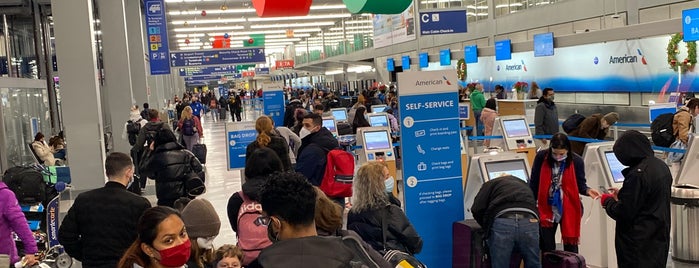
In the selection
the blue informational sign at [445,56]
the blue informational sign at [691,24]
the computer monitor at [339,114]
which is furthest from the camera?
the blue informational sign at [445,56]

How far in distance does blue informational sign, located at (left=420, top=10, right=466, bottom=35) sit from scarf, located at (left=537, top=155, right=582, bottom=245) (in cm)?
1323

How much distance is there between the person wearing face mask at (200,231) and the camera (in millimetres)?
3691

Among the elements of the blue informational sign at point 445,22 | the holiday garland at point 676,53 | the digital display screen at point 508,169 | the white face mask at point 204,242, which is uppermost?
the blue informational sign at point 445,22

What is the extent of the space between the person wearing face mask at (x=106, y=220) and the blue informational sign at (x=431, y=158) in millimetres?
2968

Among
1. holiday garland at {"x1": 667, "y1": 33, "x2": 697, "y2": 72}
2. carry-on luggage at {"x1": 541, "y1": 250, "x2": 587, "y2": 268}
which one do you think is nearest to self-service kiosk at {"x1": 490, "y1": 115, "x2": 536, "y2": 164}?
carry-on luggage at {"x1": 541, "y1": 250, "x2": 587, "y2": 268}

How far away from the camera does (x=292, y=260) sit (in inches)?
101

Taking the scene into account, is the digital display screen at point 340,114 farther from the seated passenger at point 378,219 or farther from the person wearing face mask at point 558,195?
the seated passenger at point 378,219

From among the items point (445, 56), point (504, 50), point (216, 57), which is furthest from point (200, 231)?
point (216, 57)

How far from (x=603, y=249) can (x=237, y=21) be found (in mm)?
34507

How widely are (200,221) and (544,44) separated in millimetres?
18088

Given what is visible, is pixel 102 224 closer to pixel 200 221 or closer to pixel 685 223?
pixel 200 221

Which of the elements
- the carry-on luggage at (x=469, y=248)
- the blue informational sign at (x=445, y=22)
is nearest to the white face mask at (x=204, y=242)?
the carry-on luggage at (x=469, y=248)

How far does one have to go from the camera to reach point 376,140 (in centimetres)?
1191

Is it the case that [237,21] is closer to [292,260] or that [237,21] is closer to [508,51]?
[508,51]
